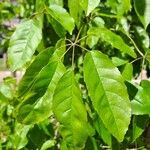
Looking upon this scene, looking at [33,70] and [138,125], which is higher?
[33,70]

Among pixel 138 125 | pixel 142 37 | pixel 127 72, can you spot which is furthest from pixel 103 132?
pixel 142 37

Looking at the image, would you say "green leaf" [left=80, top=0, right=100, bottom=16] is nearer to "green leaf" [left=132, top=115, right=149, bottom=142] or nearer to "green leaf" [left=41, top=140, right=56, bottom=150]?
"green leaf" [left=132, top=115, right=149, bottom=142]

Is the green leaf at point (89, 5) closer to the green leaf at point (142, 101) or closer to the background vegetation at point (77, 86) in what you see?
the background vegetation at point (77, 86)

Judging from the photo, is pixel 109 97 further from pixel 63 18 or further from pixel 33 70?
pixel 63 18

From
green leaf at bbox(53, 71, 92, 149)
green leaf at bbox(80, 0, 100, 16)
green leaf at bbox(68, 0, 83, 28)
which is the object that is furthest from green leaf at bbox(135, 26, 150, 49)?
green leaf at bbox(53, 71, 92, 149)

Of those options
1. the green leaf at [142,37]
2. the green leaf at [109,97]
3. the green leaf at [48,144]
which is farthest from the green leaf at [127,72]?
the green leaf at [142,37]
